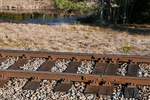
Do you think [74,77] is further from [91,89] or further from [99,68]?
[99,68]

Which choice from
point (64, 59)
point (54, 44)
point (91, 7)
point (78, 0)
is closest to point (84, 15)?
point (91, 7)

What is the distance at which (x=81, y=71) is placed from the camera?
10.7 meters

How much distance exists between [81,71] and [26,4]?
16.0m

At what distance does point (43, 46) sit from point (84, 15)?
9237 mm

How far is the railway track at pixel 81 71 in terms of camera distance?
955 cm

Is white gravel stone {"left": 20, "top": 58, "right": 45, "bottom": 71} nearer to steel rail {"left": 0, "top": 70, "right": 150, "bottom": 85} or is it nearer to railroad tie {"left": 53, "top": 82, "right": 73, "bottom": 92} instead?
steel rail {"left": 0, "top": 70, "right": 150, "bottom": 85}

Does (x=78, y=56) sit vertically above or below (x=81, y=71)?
above

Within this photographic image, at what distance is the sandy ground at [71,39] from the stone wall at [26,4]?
822cm

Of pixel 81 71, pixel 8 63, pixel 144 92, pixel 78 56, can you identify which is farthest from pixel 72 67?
pixel 144 92

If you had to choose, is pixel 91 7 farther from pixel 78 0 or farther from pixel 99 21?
pixel 99 21

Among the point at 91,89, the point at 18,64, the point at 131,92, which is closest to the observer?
the point at 131,92

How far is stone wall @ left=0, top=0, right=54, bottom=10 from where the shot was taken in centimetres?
2542

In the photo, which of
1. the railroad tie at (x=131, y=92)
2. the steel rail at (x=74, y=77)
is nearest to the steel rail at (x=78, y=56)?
the steel rail at (x=74, y=77)

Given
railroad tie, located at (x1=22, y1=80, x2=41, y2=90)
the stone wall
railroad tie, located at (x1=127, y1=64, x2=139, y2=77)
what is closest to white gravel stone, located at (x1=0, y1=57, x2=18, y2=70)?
railroad tie, located at (x1=22, y1=80, x2=41, y2=90)
